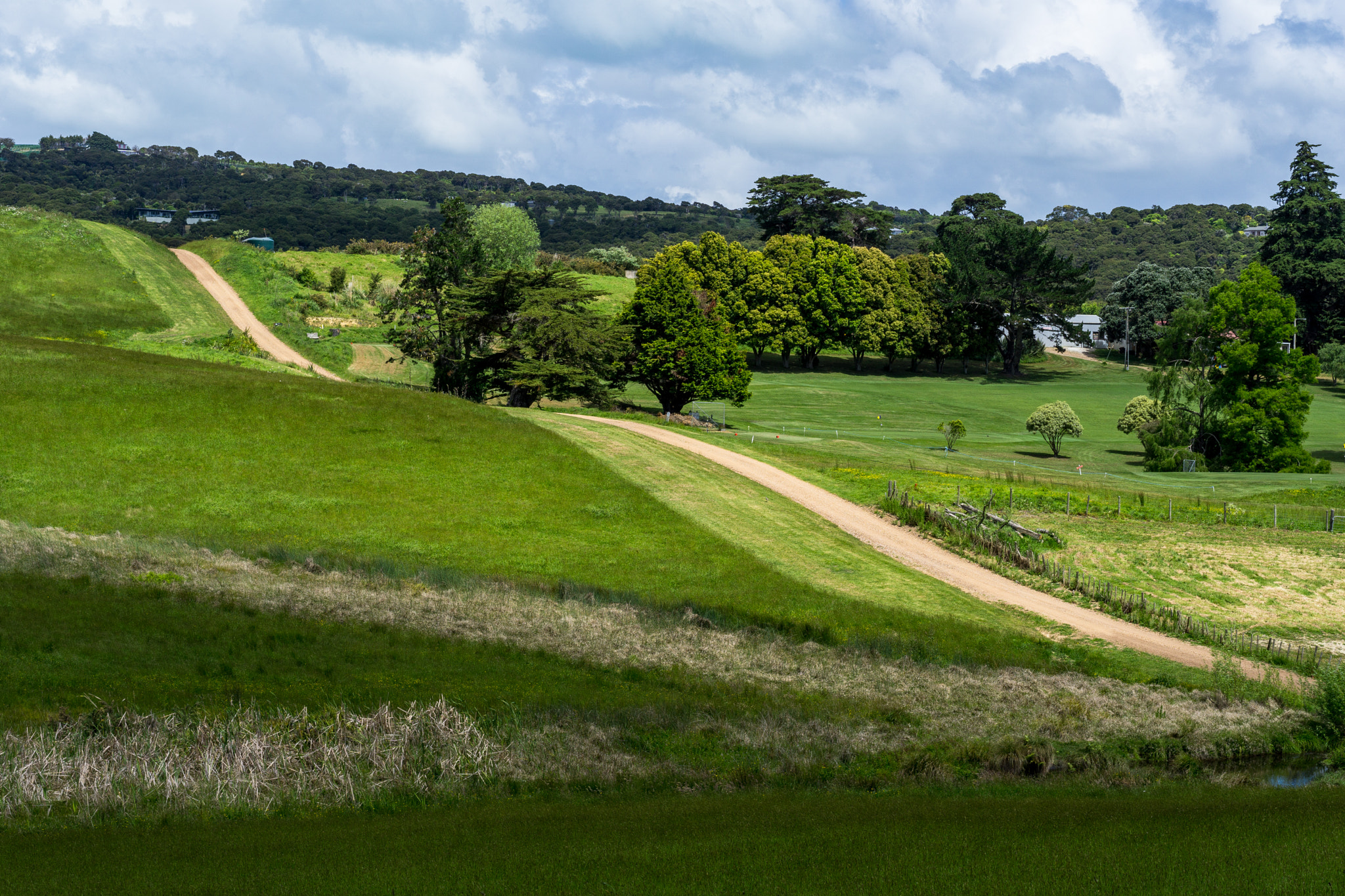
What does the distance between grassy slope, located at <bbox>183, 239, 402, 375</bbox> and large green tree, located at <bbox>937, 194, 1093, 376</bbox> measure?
68408 millimetres

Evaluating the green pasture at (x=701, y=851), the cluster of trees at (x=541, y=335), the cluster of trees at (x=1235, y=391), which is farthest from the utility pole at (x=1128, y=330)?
the green pasture at (x=701, y=851)

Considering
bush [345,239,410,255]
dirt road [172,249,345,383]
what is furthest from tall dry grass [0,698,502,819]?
bush [345,239,410,255]

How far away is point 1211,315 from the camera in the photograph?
233ft

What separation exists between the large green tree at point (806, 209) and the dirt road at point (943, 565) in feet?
355

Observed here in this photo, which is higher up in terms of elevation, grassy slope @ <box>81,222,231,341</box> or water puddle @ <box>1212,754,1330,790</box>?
grassy slope @ <box>81,222,231,341</box>

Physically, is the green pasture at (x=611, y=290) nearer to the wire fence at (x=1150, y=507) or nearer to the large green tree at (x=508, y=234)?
the large green tree at (x=508, y=234)

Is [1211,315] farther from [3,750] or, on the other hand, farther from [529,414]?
[3,750]

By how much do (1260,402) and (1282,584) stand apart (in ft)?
119

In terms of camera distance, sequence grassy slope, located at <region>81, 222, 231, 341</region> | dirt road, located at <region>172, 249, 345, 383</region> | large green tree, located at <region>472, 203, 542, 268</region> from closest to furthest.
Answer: dirt road, located at <region>172, 249, 345, 383</region>, grassy slope, located at <region>81, 222, 231, 341</region>, large green tree, located at <region>472, 203, 542, 268</region>

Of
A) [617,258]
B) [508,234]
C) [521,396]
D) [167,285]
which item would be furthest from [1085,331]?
[167,285]

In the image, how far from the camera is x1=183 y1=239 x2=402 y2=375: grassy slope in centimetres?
8469

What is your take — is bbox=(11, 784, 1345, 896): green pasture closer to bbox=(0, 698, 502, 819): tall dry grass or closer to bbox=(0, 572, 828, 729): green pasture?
bbox=(0, 698, 502, 819): tall dry grass

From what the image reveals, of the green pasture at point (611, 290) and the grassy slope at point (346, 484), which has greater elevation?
the green pasture at point (611, 290)

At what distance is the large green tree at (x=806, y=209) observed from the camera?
156375mm
